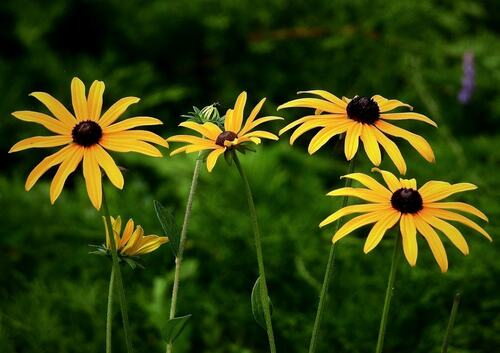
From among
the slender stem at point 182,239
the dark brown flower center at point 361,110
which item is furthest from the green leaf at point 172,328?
the dark brown flower center at point 361,110

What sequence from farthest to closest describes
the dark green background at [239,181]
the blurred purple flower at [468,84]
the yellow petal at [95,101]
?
1. the blurred purple flower at [468,84]
2. the dark green background at [239,181]
3. the yellow petal at [95,101]

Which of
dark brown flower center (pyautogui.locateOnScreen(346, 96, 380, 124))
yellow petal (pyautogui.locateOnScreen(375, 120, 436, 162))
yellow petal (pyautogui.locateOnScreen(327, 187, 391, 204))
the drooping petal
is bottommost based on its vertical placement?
yellow petal (pyautogui.locateOnScreen(327, 187, 391, 204))

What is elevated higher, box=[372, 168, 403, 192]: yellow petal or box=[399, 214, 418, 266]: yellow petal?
box=[372, 168, 403, 192]: yellow petal

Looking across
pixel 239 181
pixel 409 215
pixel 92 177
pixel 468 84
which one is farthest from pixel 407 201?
pixel 468 84

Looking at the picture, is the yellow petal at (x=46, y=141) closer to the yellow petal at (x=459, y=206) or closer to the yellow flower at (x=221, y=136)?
the yellow flower at (x=221, y=136)

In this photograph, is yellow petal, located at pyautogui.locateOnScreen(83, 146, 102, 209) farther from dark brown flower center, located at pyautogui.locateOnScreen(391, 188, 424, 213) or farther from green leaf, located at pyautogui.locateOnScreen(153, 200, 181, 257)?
dark brown flower center, located at pyautogui.locateOnScreen(391, 188, 424, 213)

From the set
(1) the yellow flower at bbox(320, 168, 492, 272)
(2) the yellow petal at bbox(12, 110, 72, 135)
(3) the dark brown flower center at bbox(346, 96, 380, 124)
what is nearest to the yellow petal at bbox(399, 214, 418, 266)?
(1) the yellow flower at bbox(320, 168, 492, 272)
